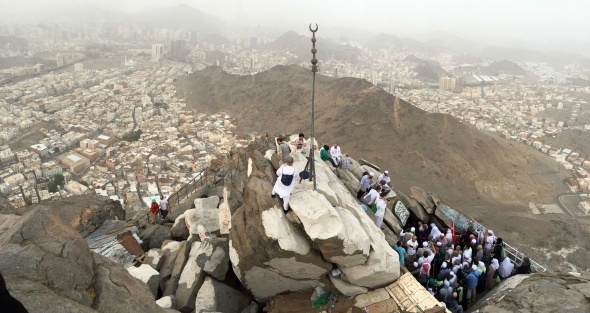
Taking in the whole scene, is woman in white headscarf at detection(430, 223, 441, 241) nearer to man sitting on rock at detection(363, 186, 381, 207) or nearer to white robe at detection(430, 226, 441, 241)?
white robe at detection(430, 226, 441, 241)

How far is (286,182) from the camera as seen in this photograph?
8445 millimetres

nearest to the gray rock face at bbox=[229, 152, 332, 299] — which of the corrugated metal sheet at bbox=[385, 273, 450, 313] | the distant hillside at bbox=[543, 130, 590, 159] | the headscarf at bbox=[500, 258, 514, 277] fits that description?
the corrugated metal sheet at bbox=[385, 273, 450, 313]

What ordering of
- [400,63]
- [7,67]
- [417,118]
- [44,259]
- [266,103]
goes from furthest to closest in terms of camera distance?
1. [400,63]
2. [7,67]
3. [266,103]
4. [417,118]
5. [44,259]

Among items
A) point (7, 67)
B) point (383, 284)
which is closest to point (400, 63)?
point (7, 67)

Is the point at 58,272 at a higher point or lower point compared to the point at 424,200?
higher

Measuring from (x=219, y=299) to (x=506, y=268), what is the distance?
A: 7648 mm

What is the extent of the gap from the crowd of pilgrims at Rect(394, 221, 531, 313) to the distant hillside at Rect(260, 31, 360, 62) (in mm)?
116027

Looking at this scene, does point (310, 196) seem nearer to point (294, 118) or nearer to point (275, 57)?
point (294, 118)

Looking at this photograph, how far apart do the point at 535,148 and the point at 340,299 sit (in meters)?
45.5

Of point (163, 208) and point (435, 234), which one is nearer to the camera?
point (435, 234)

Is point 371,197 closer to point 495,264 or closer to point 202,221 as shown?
point 495,264

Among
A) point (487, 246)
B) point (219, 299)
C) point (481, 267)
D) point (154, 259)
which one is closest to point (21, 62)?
point (154, 259)

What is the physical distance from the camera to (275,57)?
12862 cm

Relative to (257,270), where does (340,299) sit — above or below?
below
